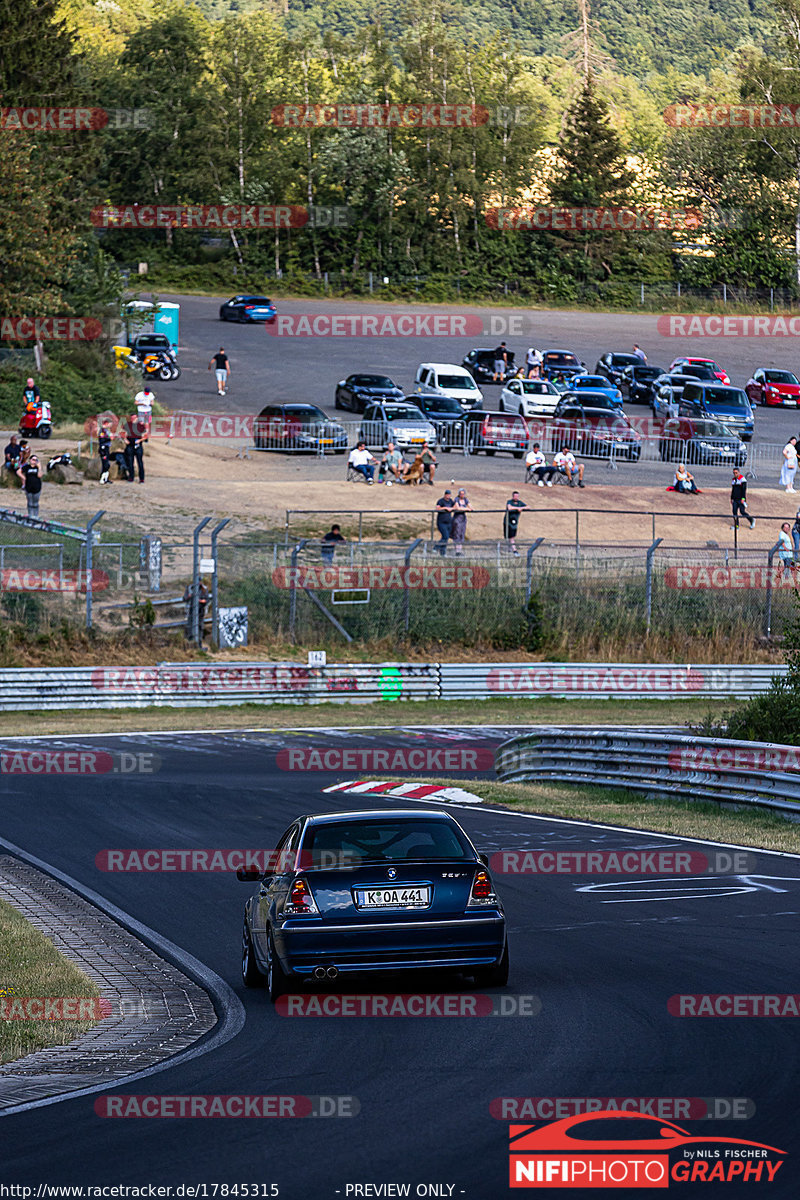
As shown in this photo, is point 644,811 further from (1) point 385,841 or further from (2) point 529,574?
(2) point 529,574

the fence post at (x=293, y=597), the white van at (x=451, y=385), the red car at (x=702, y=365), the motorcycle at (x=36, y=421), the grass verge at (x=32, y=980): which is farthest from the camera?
the red car at (x=702, y=365)

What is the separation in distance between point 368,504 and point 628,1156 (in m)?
36.4

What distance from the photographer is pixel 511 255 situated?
87.9m

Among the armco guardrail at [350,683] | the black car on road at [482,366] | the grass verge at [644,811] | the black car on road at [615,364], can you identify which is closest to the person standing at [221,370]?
the black car on road at [482,366]

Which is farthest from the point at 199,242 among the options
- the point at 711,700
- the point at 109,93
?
the point at 711,700

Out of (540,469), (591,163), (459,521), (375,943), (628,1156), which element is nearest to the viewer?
(628,1156)

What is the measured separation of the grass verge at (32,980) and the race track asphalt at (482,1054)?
3.13 feet

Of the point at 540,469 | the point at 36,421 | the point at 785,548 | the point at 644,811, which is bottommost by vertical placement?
the point at 644,811

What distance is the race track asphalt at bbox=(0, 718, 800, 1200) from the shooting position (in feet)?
19.6

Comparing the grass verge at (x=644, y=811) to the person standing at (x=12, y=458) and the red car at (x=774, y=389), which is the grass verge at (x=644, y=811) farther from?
the red car at (x=774, y=389)

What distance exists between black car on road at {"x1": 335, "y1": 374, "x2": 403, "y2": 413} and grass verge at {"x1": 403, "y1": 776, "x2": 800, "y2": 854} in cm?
3431

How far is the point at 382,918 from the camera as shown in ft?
29.8

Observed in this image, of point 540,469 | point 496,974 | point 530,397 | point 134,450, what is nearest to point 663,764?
point 496,974

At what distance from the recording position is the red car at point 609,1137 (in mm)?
5988
